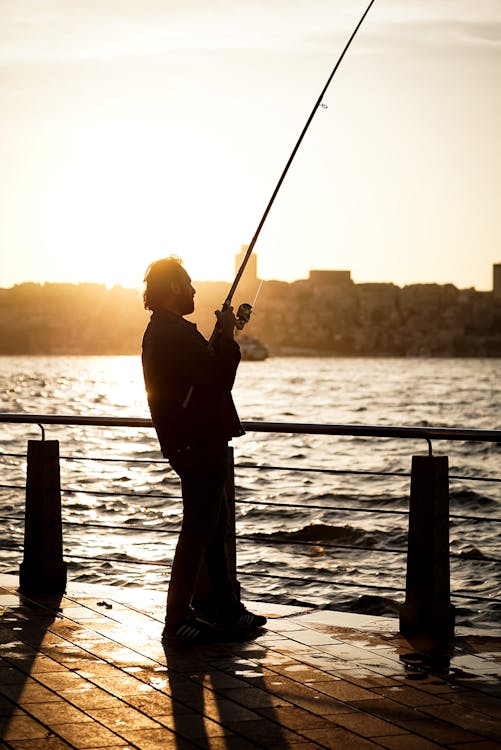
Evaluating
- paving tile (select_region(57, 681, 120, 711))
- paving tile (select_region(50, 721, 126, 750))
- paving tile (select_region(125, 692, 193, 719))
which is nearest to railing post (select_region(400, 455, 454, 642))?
paving tile (select_region(125, 692, 193, 719))

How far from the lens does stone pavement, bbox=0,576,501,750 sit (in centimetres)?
429

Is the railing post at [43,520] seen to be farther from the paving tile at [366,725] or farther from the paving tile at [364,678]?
the paving tile at [366,725]

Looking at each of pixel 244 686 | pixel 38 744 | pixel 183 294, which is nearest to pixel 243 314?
pixel 183 294

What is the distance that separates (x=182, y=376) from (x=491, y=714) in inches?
73.9

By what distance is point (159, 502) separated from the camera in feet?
85.5

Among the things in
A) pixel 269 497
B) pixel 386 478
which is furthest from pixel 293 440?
pixel 269 497

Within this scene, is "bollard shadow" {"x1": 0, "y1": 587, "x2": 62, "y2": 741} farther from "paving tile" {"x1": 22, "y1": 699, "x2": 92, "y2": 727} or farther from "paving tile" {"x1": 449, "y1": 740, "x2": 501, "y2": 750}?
"paving tile" {"x1": 449, "y1": 740, "x2": 501, "y2": 750}

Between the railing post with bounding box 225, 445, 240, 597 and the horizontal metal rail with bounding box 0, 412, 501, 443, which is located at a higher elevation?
the horizontal metal rail with bounding box 0, 412, 501, 443

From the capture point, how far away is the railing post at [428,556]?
19.6ft

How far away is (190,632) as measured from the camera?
5715 mm

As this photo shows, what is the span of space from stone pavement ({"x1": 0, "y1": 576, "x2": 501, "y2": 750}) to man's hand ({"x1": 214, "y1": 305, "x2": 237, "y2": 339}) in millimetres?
1349

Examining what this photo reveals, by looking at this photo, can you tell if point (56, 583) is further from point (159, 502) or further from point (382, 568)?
point (159, 502)

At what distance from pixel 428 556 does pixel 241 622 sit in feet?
2.97

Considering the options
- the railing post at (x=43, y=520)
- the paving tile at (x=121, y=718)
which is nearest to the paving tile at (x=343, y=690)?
the paving tile at (x=121, y=718)
